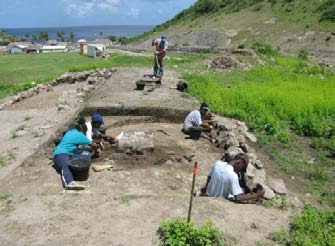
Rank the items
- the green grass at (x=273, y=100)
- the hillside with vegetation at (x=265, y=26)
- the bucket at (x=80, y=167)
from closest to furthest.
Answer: the bucket at (x=80, y=167) → the green grass at (x=273, y=100) → the hillside with vegetation at (x=265, y=26)

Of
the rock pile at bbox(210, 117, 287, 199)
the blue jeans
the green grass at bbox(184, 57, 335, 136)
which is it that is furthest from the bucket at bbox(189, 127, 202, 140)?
the blue jeans

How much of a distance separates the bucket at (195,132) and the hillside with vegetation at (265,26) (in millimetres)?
20065

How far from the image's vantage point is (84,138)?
733 centimetres

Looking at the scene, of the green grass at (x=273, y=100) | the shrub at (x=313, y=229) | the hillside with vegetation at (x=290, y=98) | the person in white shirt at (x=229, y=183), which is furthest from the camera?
the green grass at (x=273, y=100)

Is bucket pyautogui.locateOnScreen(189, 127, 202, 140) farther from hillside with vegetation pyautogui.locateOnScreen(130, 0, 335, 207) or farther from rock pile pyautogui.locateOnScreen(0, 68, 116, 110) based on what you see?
rock pile pyautogui.locateOnScreen(0, 68, 116, 110)

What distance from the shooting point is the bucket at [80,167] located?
6.72 metres

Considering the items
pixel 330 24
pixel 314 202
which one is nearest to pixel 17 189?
pixel 314 202

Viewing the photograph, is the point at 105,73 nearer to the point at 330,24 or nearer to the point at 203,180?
the point at 203,180

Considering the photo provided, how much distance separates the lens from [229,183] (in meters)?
5.86

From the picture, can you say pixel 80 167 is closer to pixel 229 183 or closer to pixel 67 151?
pixel 67 151

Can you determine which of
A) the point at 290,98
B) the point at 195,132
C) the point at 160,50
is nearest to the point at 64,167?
the point at 195,132

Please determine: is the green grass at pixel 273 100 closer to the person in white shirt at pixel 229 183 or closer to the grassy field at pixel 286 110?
the grassy field at pixel 286 110

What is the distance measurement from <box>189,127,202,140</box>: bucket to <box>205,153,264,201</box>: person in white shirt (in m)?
3.13

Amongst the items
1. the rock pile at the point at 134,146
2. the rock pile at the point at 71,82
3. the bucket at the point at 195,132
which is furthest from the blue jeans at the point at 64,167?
the rock pile at the point at 71,82
